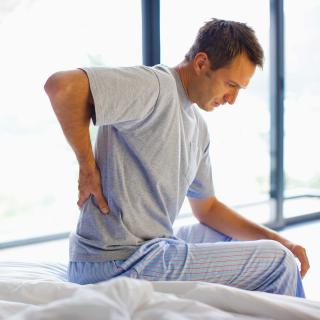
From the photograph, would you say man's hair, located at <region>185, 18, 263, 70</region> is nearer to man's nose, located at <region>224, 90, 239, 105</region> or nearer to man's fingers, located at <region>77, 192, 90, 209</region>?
man's nose, located at <region>224, 90, 239, 105</region>

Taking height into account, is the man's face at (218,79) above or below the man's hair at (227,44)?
below

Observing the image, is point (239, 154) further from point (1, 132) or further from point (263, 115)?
point (1, 132)

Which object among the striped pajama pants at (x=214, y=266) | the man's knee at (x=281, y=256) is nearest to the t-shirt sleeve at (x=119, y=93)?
the striped pajama pants at (x=214, y=266)

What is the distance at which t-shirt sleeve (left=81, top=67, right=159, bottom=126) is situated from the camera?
3.89ft

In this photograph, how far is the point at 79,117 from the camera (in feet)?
4.03

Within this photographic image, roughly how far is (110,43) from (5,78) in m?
0.66

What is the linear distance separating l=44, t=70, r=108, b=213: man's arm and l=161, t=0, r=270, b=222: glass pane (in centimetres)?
206

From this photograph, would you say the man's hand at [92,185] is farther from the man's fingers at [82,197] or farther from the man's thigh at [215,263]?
the man's thigh at [215,263]

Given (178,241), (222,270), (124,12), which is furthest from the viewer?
(124,12)

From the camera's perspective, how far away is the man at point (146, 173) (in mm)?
1214

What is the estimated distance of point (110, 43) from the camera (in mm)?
2840

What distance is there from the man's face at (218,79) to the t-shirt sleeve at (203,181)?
0.78ft

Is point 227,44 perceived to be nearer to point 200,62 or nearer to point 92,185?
point 200,62

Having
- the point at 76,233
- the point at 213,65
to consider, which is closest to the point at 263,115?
the point at 213,65
